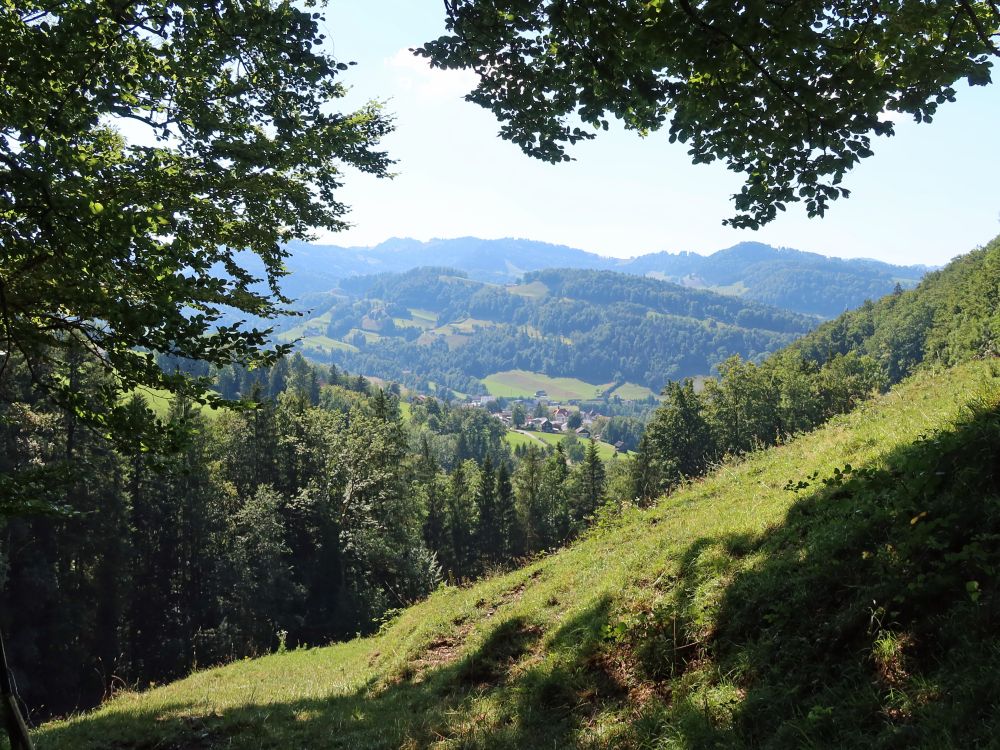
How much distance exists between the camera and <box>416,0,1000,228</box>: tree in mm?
4391

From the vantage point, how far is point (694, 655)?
5.73 m

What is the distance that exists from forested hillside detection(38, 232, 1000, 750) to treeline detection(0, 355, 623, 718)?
569 inches

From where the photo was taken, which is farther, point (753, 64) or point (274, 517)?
point (274, 517)

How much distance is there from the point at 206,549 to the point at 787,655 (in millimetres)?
42711

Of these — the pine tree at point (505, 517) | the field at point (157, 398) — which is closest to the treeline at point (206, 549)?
the field at point (157, 398)

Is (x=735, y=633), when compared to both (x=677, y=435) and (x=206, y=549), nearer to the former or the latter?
(x=206, y=549)

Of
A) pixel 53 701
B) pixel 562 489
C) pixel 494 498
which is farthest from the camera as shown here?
pixel 562 489

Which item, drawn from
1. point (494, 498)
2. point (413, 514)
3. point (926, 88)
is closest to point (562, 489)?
point (494, 498)

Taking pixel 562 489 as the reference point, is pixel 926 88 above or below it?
above

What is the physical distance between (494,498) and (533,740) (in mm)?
61929

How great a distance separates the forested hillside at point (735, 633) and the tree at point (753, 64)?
310 cm

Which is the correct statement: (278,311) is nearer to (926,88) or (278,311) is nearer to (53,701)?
(926,88)

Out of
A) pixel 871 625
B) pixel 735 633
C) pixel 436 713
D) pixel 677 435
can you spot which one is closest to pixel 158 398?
pixel 436 713

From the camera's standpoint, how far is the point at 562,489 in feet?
233
